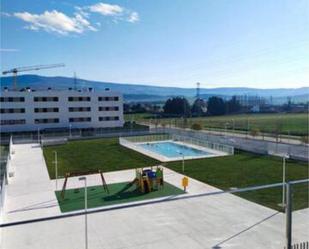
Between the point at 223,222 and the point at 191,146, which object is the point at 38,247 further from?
the point at 191,146

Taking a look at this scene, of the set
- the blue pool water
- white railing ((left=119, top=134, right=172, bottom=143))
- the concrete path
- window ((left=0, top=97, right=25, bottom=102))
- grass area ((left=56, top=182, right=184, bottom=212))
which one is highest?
window ((left=0, top=97, right=25, bottom=102))

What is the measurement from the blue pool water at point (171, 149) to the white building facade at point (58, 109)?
18.6 m

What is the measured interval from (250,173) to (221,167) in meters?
2.13

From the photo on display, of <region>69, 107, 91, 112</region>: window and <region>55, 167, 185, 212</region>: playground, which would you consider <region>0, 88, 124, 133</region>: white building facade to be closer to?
<region>69, 107, 91, 112</region>: window

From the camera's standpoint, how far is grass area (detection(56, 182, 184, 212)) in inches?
516

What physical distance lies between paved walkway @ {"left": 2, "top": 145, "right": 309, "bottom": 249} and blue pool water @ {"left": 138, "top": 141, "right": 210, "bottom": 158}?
12760 mm

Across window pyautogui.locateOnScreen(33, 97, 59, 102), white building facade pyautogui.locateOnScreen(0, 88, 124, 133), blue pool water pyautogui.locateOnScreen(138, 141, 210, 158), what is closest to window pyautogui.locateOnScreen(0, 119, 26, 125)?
white building facade pyautogui.locateOnScreen(0, 88, 124, 133)

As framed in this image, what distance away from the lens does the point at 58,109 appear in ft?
152

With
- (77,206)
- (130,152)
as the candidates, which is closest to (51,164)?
Answer: (130,152)

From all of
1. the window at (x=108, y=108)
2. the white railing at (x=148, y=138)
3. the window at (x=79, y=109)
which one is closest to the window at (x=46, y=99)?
the window at (x=79, y=109)

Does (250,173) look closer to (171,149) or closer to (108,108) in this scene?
(171,149)

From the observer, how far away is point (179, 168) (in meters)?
19.6

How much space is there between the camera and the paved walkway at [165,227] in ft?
A: 27.7

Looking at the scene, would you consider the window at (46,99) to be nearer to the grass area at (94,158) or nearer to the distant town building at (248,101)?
the grass area at (94,158)
